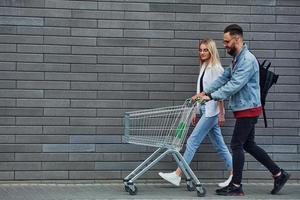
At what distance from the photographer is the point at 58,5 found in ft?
27.0

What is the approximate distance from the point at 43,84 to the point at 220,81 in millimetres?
2103

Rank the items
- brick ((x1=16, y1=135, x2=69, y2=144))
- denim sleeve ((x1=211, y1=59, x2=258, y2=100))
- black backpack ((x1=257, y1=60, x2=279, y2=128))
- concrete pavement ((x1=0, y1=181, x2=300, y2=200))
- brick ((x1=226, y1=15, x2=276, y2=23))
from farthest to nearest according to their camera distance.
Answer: brick ((x1=226, y1=15, x2=276, y2=23)) < brick ((x1=16, y1=135, x2=69, y2=144)) < black backpack ((x1=257, y1=60, x2=279, y2=128)) < concrete pavement ((x1=0, y1=181, x2=300, y2=200)) < denim sleeve ((x1=211, y1=59, x2=258, y2=100))

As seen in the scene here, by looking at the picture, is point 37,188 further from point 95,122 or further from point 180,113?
point 180,113

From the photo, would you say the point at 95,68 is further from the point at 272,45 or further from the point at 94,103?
the point at 272,45

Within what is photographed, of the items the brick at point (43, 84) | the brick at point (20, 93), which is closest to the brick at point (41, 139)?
the brick at point (20, 93)

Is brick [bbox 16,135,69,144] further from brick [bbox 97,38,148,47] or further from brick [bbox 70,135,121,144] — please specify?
brick [bbox 97,38,148,47]

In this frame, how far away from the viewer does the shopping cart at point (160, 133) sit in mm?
7719

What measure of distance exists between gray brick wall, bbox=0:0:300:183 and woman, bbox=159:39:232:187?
0.37 meters

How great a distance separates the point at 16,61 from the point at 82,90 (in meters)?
0.85

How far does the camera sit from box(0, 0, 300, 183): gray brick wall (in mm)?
8211

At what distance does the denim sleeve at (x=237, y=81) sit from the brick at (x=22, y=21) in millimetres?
2273

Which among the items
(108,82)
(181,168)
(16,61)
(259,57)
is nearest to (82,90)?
(108,82)

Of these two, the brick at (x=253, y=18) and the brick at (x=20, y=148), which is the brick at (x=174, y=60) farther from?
the brick at (x=20, y=148)

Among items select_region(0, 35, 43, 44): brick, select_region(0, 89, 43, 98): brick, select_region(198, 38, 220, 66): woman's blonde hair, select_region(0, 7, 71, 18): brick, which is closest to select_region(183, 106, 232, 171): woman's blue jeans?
select_region(198, 38, 220, 66): woman's blonde hair
